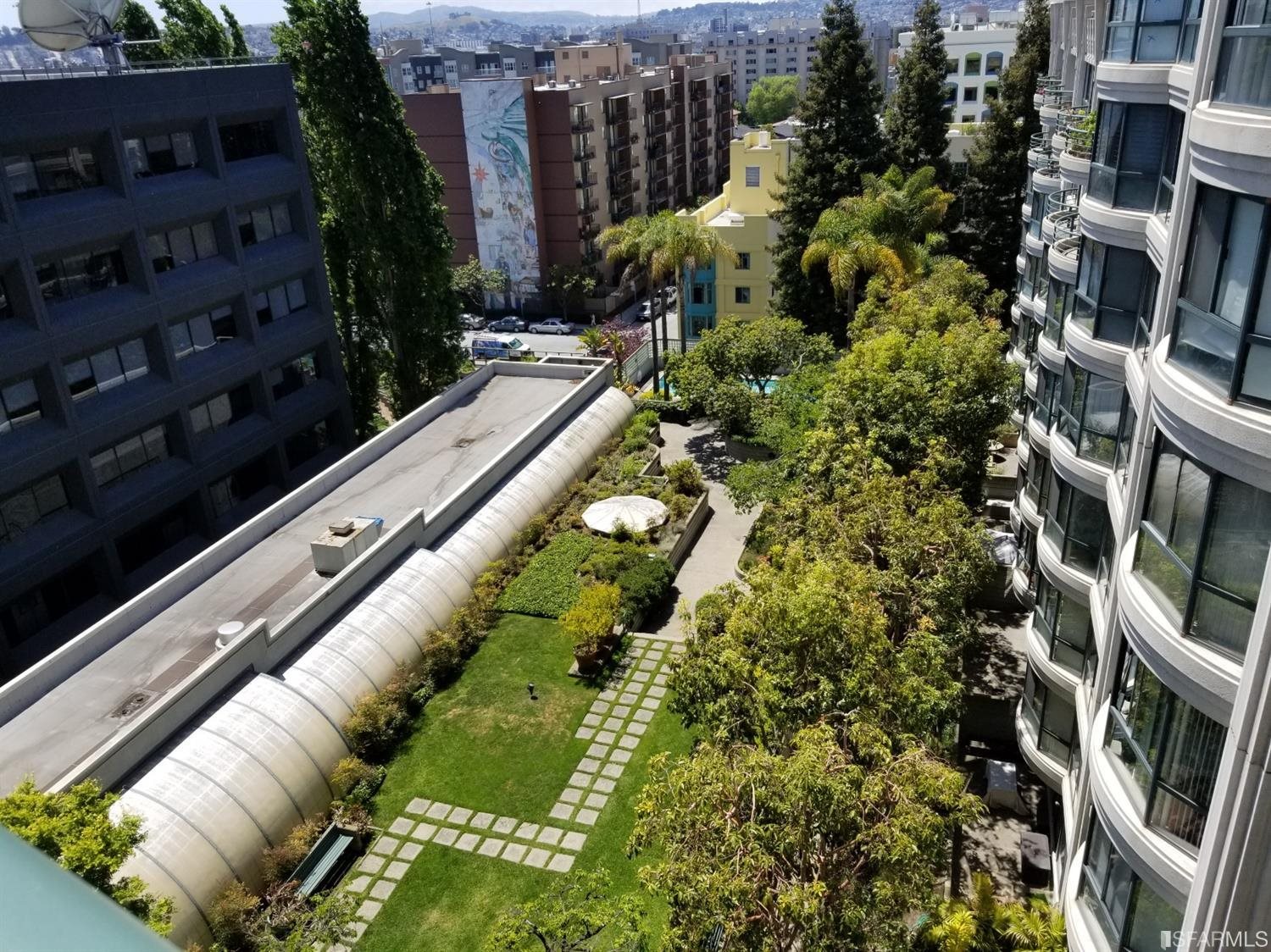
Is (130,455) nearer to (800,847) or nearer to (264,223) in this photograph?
(264,223)

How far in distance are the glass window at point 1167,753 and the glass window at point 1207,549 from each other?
1.15 metres

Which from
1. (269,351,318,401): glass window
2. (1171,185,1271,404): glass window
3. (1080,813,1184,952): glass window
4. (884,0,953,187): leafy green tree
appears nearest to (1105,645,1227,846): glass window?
(1080,813,1184,952): glass window

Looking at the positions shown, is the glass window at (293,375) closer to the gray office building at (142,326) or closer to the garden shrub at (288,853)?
the gray office building at (142,326)

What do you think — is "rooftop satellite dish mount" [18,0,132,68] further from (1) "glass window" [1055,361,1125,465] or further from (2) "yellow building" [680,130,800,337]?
(1) "glass window" [1055,361,1125,465]

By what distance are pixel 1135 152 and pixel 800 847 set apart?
44.6ft

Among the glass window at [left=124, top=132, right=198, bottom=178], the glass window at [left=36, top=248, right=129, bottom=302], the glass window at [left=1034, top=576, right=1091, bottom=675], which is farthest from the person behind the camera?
the glass window at [left=124, top=132, right=198, bottom=178]

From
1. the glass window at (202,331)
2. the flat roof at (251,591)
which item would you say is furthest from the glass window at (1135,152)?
the glass window at (202,331)

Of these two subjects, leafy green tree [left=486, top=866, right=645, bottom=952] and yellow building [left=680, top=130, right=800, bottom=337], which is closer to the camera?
leafy green tree [left=486, top=866, right=645, bottom=952]

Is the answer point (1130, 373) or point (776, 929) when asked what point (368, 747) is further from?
point (1130, 373)

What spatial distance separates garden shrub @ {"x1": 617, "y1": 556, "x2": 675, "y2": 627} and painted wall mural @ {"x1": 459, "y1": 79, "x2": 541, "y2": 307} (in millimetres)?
53039

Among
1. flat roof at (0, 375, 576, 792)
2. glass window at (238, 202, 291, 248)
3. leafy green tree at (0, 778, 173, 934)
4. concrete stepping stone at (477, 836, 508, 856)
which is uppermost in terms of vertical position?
glass window at (238, 202, 291, 248)

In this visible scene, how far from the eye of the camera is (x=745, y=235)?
61.1 metres

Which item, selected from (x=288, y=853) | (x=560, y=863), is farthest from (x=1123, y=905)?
(x=288, y=853)

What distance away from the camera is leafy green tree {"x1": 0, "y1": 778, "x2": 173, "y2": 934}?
15.5m
